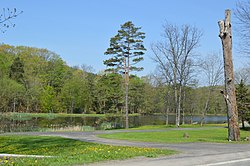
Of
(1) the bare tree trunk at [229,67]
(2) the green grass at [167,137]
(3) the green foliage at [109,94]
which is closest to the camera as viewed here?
(2) the green grass at [167,137]

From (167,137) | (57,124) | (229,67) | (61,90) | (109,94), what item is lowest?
(57,124)

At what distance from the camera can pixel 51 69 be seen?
88.8 m

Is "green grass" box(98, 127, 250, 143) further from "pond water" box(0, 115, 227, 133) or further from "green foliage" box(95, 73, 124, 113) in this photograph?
"green foliage" box(95, 73, 124, 113)

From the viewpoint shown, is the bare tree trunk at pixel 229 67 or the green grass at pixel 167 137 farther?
the bare tree trunk at pixel 229 67

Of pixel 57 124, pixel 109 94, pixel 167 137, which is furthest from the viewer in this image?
pixel 109 94

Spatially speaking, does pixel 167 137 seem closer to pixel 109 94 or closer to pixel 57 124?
pixel 57 124

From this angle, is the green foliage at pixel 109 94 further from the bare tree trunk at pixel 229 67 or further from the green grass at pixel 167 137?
the bare tree trunk at pixel 229 67

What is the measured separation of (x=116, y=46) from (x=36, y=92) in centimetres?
3881

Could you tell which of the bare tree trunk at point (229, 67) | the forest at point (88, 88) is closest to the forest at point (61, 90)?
the forest at point (88, 88)

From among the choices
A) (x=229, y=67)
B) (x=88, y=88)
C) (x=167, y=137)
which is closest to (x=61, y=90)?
(x=88, y=88)

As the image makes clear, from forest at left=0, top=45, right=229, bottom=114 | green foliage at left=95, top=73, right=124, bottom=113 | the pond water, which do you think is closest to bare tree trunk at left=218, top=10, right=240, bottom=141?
the pond water

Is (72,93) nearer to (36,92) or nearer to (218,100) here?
(36,92)

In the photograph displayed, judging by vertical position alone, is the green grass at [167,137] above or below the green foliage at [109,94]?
below

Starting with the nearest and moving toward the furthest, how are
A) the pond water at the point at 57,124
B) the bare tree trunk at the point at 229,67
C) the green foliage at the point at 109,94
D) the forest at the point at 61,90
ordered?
the bare tree trunk at the point at 229,67 → the pond water at the point at 57,124 → the green foliage at the point at 109,94 → the forest at the point at 61,90
